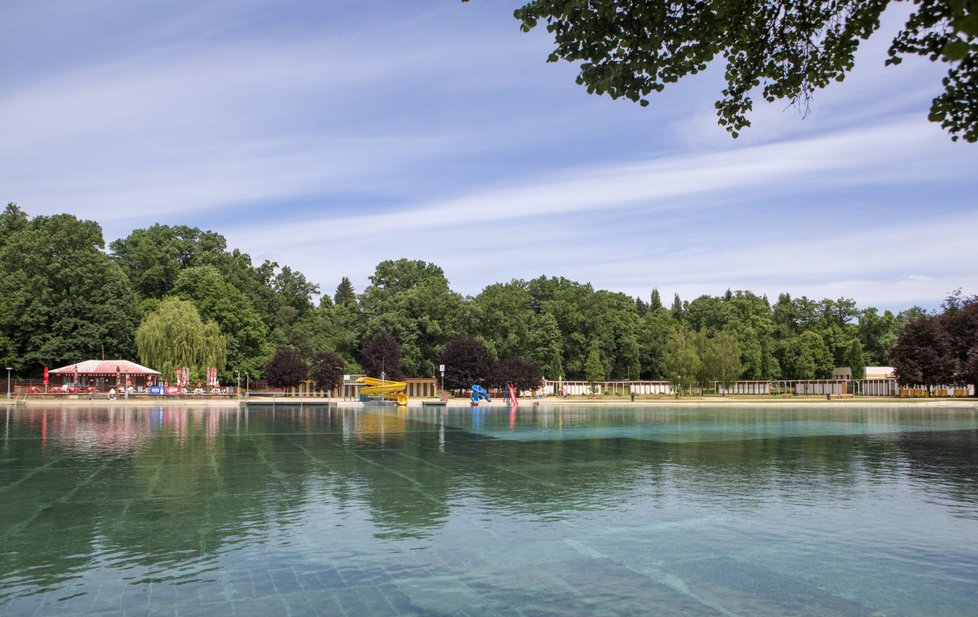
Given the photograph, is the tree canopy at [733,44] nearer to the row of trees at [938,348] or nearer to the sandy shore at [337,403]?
the sandy shore at [337,403]

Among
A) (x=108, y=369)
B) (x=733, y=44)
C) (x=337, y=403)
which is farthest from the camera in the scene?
(x=337, y=403)

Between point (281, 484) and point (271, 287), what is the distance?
86.0m

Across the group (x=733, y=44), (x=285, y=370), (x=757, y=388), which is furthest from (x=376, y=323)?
(x=733, y=44)

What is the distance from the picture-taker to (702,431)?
1206 inches

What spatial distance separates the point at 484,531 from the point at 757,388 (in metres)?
95.6

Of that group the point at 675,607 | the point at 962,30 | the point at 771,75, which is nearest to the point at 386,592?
the point at 675,607

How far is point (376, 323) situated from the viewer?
252ft

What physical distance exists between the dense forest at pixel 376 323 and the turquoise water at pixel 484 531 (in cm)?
4694

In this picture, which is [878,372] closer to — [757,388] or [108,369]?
[757,388]

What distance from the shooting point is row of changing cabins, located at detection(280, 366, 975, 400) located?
70.0m

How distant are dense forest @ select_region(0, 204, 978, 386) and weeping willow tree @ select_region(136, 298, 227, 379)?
4.6 inches

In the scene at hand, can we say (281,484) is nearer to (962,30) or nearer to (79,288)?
(962,30)

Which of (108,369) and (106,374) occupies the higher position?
(108,369)

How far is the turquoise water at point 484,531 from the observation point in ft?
26.0
